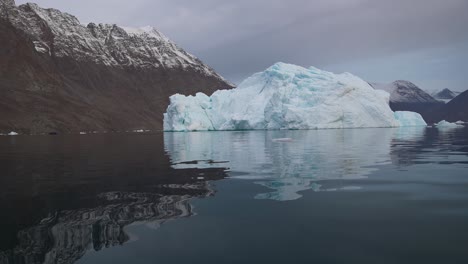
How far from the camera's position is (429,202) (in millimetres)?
10477

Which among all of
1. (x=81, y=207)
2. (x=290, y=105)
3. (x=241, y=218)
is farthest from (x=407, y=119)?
(x=81, y=207)

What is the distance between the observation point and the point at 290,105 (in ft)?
269

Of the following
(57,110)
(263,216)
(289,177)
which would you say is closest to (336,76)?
(289,177)

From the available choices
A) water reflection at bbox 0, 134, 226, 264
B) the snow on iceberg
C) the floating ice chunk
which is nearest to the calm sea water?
water reflection at bbox 0, 134, 226, 264

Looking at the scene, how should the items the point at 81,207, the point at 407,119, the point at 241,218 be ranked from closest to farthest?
1. the point at 241,218
2. the point at 81,207
3. the point at 407,119

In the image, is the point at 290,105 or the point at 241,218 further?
the point at 290,105

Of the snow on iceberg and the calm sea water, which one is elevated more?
the snow on iceberg

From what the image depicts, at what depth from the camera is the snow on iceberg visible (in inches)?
3189

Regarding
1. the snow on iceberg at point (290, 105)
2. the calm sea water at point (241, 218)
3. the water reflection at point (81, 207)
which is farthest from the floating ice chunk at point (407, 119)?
the water reflection at point (81, 207)

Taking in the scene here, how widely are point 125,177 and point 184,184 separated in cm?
343

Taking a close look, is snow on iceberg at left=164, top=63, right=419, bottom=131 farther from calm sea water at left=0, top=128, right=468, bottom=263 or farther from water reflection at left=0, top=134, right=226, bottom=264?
calm sea water at left=0, top=128, right=468, bottom=263

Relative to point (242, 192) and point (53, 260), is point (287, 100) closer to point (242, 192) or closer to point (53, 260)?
point (242, 192)

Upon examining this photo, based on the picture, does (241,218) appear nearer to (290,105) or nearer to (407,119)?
(290,105)

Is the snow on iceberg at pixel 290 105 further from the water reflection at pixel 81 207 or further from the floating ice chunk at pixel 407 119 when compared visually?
the water reflection at pixel 81 207
